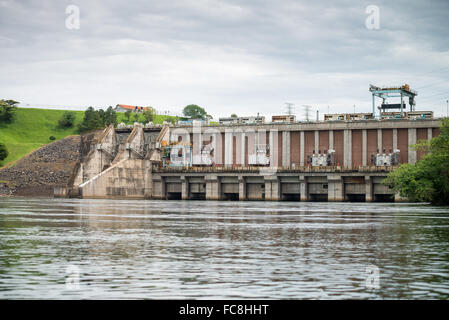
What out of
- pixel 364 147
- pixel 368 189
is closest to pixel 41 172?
pixel 364 147

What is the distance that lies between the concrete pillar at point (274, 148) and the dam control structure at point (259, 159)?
0.21 metres

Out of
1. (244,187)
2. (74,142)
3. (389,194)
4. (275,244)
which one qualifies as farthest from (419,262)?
(74,142)

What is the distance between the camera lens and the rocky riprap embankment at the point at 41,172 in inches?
5635

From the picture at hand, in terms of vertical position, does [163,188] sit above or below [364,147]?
below

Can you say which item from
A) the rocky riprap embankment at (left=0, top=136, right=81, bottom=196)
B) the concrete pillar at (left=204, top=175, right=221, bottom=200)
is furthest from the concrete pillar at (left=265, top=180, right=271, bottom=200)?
the rocky riprap embankment at (left=0, top=136, right=81, bottom=196)

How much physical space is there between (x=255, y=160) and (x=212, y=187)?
11736mm

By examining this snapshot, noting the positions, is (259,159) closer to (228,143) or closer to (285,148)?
(285,148)

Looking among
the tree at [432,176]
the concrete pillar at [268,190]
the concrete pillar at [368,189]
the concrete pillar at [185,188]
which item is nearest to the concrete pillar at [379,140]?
the concrete pillar at [368,189]

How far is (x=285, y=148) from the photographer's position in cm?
13100

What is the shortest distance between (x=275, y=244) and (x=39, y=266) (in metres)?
10.8

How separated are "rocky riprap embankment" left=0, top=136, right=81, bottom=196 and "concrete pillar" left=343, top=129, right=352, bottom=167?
→ 65.2 meters

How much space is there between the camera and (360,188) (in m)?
118

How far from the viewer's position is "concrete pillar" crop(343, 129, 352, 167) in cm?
12438
